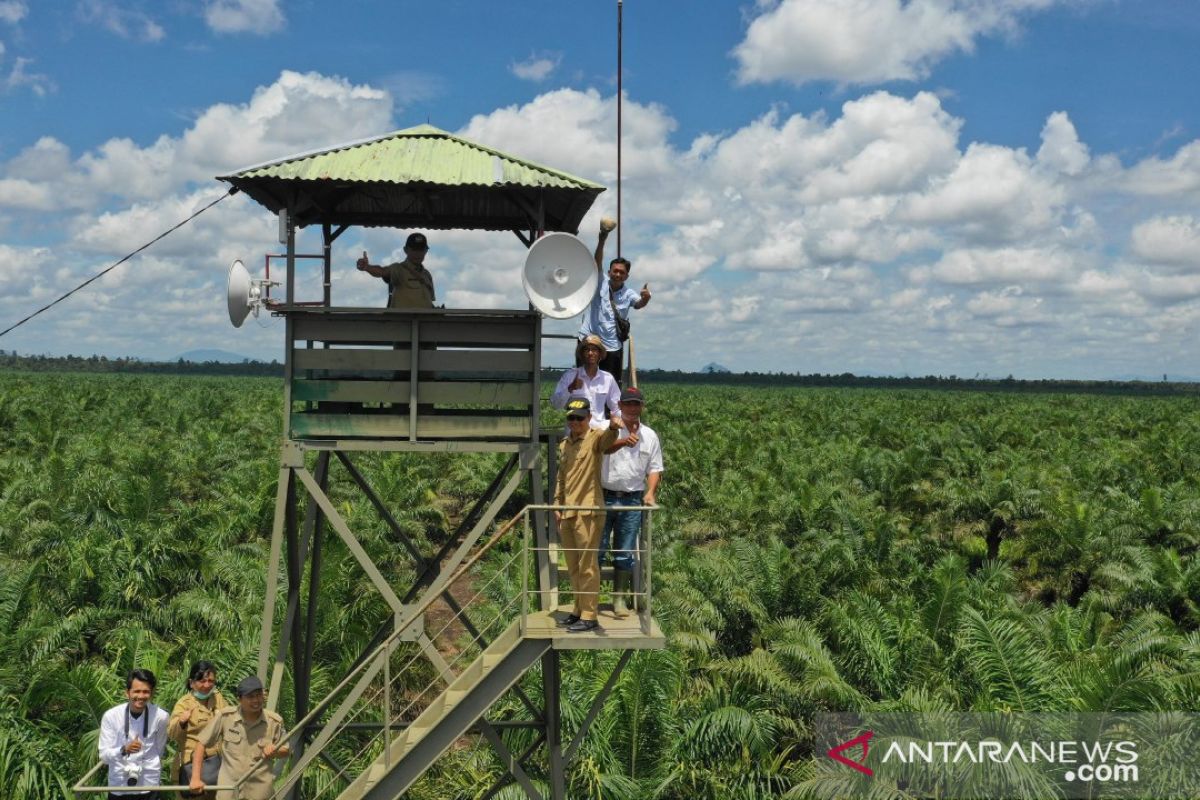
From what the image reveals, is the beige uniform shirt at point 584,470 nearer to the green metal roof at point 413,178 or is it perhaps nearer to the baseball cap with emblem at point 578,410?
the baseball cap with emblem at point 578,410

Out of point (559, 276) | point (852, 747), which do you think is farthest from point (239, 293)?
point (852, 747)

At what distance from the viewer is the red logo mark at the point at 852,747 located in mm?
11180

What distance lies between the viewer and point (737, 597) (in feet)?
54.1

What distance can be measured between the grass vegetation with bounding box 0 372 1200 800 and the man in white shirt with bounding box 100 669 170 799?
2375 millimetres

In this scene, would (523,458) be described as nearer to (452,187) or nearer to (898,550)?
(452,187)

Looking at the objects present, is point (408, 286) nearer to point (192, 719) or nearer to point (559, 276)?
point (559, 276)

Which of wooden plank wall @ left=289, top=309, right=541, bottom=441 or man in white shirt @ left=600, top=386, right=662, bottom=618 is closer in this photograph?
man in white shirt @ left=600, top=386, right=662, bottom=618

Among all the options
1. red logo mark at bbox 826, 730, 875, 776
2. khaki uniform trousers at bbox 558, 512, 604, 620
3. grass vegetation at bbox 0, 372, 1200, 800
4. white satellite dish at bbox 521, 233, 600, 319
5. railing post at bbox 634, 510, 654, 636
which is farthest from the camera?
grass vegetation at bbox 0, 372, 1200, 800

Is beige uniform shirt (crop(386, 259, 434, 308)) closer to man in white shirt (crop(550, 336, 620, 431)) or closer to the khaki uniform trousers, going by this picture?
man in white shirt (crop(550, 336, 620, 431))

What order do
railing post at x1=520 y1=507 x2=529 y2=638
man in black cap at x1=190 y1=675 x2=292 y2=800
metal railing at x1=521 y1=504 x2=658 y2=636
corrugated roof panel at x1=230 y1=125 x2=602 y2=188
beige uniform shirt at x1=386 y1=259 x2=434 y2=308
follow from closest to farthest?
railing post at x1=520 y1=507 x2=529 y2=638
metal railing at x1=521 y1=504 x2=658 y2=636
man in black cap at x1=190 y1=675 x2=292 y2=800
corrugated roof panel at x1=230 y1=125 x2=602 y2=188
beige uniform shirt at x1=386 y1=259 x2=434 y2=308

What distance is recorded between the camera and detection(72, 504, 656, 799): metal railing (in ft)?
27.3

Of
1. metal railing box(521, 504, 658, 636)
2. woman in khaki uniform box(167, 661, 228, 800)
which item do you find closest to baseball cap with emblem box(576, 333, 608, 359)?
metal railing box(521, 504, 658, 636)

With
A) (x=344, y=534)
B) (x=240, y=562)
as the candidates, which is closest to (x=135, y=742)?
(x=344, y=534)

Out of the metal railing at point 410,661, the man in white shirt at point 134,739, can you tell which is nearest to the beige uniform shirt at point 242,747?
the metal railing at point 410,661
